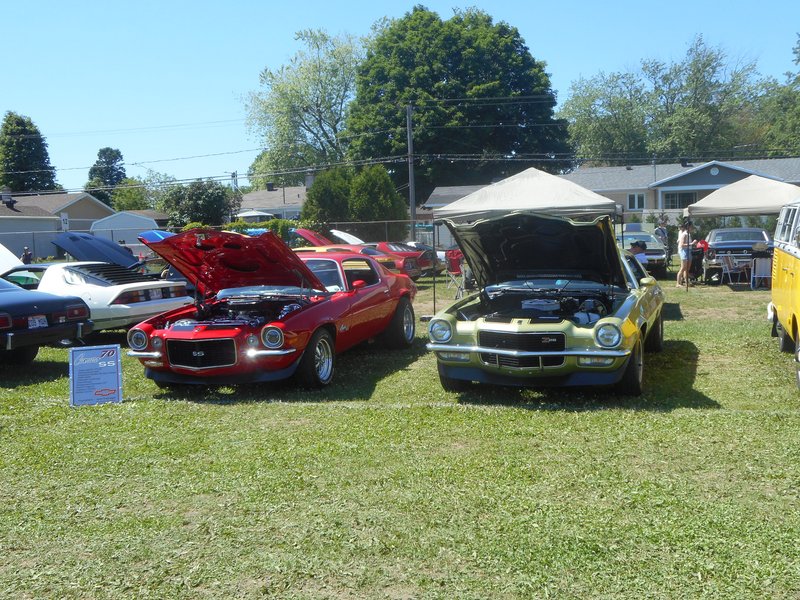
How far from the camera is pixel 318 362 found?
8.21 metres

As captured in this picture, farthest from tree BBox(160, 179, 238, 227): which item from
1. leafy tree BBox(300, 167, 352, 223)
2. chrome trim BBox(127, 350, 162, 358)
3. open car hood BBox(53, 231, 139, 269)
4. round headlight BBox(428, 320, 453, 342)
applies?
round headlight BBox(428, 320, 453, 342)

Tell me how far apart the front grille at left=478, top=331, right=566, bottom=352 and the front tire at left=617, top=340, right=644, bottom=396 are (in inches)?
28.1

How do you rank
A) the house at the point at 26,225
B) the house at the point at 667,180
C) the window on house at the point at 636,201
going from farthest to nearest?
the window on house at the point at 636,201, the house at the point at 667,180, the house at the point at 26,225

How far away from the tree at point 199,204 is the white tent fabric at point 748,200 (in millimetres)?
28494

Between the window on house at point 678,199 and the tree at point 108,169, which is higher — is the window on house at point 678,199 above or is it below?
below

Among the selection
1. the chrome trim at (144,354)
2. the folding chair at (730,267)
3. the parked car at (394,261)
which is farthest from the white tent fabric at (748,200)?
the chrome trim at (144,354)

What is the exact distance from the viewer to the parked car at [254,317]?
7.68 metres

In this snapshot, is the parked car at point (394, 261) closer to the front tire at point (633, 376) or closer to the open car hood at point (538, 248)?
the open car hood at point (538, 248)

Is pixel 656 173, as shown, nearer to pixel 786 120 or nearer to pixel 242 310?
pixel 786 120

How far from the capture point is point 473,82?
48.1 m

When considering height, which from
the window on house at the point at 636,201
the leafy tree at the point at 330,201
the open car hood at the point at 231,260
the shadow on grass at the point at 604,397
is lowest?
the shadow on grass at the point at 604,397

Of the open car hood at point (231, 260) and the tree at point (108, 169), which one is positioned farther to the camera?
the tree at point (108, 169)

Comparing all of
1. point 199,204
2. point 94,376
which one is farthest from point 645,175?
point 94,376

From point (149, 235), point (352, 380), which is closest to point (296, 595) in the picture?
point (352, 380)
